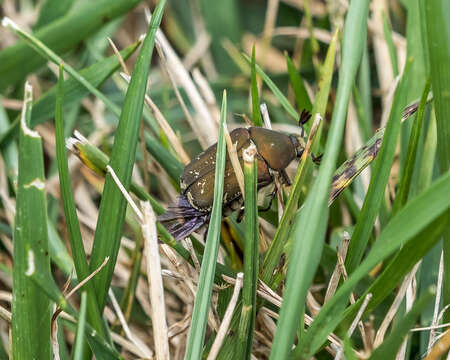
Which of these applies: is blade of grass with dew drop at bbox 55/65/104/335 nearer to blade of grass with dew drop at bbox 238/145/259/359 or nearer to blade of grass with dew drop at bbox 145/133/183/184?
blade of grass with dew drop at bbox 238/145/259/359

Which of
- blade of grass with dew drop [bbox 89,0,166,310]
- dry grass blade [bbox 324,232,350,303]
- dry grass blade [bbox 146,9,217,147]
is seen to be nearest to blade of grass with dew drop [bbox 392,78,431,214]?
dry grass blade [bbox 324,232,350,303]

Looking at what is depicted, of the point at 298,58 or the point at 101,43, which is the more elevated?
the point at 101,43

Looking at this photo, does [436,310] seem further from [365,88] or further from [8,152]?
[8,152]

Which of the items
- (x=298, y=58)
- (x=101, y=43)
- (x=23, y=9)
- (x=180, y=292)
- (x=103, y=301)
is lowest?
(x=180, y=292)

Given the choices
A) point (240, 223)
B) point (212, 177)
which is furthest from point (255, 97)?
point (240, 223)

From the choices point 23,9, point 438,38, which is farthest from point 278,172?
point 23,9

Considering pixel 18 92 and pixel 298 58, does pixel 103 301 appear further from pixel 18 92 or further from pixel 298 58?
pixel 298 58

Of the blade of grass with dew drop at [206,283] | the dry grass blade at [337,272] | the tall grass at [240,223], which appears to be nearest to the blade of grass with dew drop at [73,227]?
the tall grass at [240,223]

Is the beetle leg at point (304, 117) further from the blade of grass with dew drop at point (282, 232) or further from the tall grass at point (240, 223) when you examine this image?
the blade of grass with dew drop at point (282, 232)
